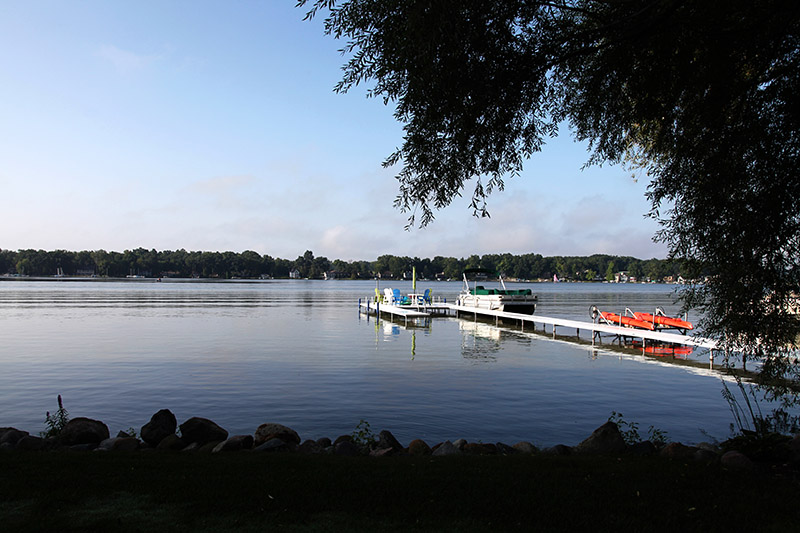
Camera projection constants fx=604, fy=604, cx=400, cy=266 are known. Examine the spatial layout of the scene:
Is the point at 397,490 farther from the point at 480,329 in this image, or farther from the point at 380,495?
the point at 480,329

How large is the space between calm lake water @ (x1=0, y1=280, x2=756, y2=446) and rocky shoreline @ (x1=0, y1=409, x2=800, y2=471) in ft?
6.81

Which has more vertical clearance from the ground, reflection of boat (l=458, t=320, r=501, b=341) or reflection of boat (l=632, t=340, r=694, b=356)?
reflection of boat (l=632, t=340, r=694, b=356)

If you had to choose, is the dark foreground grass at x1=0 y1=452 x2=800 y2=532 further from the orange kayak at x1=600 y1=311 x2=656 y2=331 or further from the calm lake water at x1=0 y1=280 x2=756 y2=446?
the orange kayak at x1=600 y1=311 x2=656 y2=331

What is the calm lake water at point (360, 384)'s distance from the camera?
45.1 feet

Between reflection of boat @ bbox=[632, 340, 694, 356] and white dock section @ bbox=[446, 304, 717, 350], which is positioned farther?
reflection of boat @ bbox=[632, 340, 694, 356]

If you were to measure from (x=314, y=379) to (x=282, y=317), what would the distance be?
29.5 m

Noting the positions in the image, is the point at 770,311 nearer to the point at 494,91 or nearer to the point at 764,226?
the point at 764,226

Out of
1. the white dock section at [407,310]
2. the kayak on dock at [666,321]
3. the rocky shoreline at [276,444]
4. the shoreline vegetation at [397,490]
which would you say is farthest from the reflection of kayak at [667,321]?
the shoreline vegetation at [397,490]

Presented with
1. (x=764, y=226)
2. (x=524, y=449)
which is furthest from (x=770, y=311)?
(x=524, y=449)

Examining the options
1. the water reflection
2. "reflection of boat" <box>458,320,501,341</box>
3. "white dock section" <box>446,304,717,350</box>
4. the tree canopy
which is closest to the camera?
the tree canopy

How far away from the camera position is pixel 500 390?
17797 mm

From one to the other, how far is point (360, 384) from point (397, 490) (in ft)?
40.2

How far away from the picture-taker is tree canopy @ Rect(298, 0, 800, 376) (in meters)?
7.30

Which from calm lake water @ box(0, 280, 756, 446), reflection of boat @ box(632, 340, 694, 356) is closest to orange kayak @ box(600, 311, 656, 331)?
reflection of boat @ box(632, 340, 694, 356)
